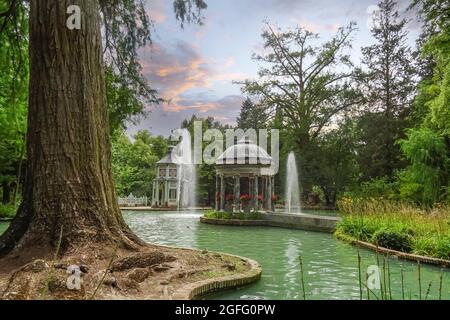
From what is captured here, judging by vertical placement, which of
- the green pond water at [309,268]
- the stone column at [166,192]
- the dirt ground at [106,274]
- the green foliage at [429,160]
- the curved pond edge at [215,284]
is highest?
the green foliage at [429,160]

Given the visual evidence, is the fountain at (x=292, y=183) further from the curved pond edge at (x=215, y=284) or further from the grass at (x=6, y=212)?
the curved pond edge at (x=215, y=284)

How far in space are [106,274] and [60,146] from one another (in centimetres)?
231

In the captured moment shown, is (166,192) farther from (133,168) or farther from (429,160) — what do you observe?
(429,160)

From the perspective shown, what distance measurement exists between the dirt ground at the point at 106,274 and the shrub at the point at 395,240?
4281mm

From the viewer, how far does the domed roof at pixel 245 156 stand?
20172 mm

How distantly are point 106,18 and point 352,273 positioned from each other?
301 inches

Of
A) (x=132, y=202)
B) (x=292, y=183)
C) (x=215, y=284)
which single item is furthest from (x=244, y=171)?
(x=132, y=202)

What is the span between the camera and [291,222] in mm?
16219

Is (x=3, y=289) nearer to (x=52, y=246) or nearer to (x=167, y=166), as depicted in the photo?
(x=52, y=246)

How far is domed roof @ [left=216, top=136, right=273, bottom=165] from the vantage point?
2017 cm

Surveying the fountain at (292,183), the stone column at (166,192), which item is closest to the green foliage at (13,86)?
the stone column at (166,192)

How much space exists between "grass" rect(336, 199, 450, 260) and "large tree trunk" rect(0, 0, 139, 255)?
553 cm

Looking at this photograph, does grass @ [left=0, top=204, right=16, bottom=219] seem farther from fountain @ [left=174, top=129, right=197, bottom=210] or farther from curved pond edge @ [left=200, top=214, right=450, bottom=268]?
fountain @ [left=174, top=129, right=197, bottom=210]

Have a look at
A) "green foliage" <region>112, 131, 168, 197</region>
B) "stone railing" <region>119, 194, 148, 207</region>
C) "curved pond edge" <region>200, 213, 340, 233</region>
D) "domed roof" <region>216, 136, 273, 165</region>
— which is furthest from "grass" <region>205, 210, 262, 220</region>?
"green foliage" <region>112, 131, 168, 197</region>
